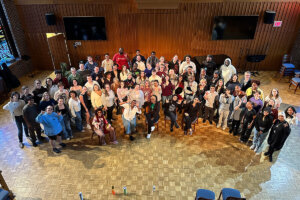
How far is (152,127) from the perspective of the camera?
6.57 meters

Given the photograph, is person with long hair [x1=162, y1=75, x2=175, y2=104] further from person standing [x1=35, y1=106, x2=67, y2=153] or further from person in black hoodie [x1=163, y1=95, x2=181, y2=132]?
person standing [x1=35, y1=106, x2=67, y2=153]

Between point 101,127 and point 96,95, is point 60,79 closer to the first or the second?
point 96,95

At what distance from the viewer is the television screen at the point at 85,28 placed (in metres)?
9.84

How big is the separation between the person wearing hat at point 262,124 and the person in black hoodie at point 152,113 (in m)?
2.64

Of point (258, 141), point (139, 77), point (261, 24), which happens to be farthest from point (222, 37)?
point (258, 141)

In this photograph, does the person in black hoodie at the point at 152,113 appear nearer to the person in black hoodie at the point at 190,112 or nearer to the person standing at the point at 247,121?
the person in black hoodie at the point at 190,112

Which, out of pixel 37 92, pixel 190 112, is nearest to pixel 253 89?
pixel 190 112

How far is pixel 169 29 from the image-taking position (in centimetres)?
1004

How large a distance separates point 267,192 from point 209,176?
1.27 m

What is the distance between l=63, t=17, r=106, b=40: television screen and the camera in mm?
9844

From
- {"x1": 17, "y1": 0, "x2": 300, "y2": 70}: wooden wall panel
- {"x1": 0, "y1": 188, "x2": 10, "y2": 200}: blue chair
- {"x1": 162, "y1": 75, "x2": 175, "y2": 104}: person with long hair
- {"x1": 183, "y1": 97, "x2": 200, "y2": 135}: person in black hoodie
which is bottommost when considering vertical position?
{"x1": 0, "y1": 188, "x2": 10, "y2": 200}: blue chair

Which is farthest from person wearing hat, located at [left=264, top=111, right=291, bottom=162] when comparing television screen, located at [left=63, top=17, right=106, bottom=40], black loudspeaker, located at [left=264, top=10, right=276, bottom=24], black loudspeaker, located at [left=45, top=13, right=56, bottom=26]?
black loudspeaker, located at [left=45, top=13, right=56, bottom=26]

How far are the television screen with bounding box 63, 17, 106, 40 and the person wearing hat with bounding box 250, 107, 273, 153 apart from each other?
7449 mm

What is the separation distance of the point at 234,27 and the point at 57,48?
811cm
